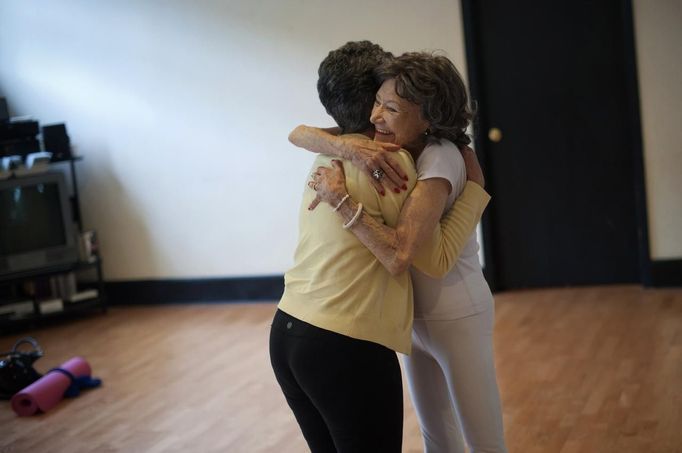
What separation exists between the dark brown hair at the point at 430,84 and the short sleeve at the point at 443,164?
0.16 feet

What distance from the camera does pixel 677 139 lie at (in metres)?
5.24

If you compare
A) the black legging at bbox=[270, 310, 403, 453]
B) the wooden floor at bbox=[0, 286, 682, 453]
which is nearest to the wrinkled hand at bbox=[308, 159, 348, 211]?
the black legging at bbox=[270, 310, 403, 453]

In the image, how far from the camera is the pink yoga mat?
429cm

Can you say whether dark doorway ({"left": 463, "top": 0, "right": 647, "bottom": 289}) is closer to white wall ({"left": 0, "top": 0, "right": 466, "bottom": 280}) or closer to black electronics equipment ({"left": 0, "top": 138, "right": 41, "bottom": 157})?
white wall ({"left": 0, "top": 0, "right": 466, "bottom": 280})

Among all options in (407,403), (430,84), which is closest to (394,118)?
(430,84)

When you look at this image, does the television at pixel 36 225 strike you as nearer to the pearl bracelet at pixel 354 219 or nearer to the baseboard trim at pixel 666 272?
the baseboard trim at pixel 666 272

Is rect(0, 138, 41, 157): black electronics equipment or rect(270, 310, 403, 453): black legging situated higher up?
rect(0, 138, 41, 157): black electronics equipment

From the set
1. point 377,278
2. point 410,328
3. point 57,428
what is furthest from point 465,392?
point 57,428

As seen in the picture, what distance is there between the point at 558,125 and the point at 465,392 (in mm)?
Answer: 3801

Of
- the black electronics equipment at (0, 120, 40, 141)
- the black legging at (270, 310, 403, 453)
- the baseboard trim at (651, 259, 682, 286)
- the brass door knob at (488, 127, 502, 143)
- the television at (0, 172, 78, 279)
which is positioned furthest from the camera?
the black electronics equipment at (0, 120, 40, 141)

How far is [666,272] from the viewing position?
5332 mm

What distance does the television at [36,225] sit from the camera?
615cm

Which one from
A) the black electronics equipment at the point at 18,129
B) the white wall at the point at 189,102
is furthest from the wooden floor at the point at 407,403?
the black electronics equipment at the point at 18,129

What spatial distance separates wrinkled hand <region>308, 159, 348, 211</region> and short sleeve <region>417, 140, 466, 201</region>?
0.19 m
